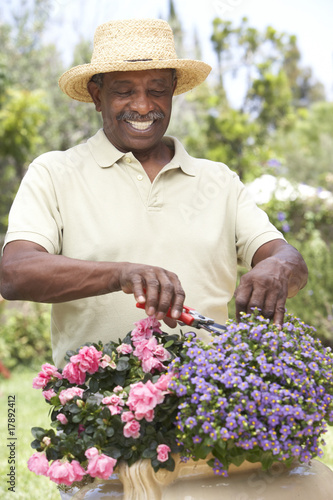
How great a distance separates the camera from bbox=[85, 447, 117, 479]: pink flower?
5.96 feet

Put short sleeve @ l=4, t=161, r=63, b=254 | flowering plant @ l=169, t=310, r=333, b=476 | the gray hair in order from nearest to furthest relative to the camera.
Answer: flowering plant @ l=169, t=310, r=333, b=476 < short sleeve @ l=4, t=161, r=63, b=254 < the gray hair

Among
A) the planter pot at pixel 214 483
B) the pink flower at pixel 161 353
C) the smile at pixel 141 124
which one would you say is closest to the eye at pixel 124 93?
the smile at pixel 141 124

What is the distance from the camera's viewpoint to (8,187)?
14.5 metres

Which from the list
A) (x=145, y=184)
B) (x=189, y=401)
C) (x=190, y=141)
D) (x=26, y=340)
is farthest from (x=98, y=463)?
(x=190, y=141)

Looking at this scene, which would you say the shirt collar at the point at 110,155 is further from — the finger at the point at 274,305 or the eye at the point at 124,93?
the finger at the point at 274,305

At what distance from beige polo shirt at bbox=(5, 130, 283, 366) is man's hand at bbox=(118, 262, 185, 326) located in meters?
0.46

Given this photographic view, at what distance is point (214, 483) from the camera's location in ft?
6.35

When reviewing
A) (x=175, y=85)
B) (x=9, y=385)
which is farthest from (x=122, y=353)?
(x=9, y=385)

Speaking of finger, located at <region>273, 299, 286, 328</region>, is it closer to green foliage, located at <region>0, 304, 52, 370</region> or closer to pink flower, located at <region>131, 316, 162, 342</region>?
pink flower, located at <region>131, 316, 162, 342</region>

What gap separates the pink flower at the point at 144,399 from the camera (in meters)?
1.83

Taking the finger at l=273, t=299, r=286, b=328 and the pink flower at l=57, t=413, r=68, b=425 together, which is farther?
the finger at l=273, t=299, r=286, b=328

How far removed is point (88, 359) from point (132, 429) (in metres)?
0.24

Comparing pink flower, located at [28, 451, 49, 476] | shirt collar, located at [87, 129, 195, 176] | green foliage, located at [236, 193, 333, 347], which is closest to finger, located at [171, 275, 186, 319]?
pink flower, located at [28, 451, 49, 476]

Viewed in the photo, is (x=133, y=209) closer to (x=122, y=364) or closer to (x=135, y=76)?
(x=135, y=76)
